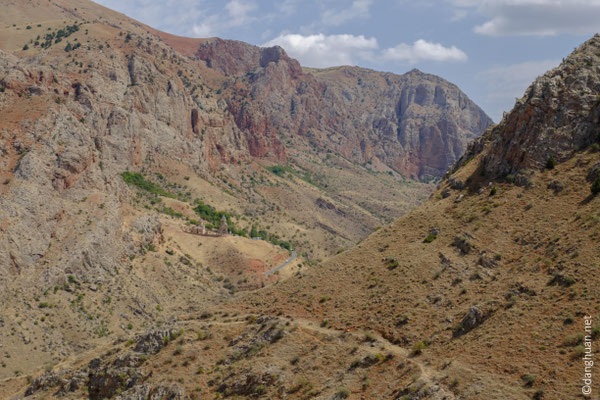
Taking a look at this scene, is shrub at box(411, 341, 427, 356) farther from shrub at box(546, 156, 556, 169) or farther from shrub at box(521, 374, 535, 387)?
shrub at box(546, 156, 556, 169)

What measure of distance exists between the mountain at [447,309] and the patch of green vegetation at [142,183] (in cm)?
8306

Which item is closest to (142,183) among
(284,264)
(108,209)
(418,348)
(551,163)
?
(284,264)

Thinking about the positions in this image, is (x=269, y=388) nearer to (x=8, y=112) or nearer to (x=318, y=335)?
(x=318, y=335)

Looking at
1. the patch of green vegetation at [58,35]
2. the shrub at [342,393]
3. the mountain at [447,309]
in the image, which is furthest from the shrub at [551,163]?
the patch of green vegetation at [58,35]

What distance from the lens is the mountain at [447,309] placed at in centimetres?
3469

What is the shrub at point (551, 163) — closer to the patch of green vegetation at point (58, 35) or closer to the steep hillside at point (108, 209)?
the steep hillside at point (108, 209)

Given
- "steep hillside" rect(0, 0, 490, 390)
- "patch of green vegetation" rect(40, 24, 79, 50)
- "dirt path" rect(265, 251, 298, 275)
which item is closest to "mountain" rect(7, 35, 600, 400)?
"steep hillside" rect(0, 0, 490, 390)

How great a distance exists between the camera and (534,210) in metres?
46.8

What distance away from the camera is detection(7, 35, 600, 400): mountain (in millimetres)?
34688

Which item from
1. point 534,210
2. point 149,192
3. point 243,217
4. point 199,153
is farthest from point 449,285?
point 199,153

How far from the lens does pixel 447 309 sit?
41.9 meters

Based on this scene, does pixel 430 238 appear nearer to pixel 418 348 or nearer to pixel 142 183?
pixel 418 348

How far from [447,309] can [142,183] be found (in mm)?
109054

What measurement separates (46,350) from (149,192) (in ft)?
230
